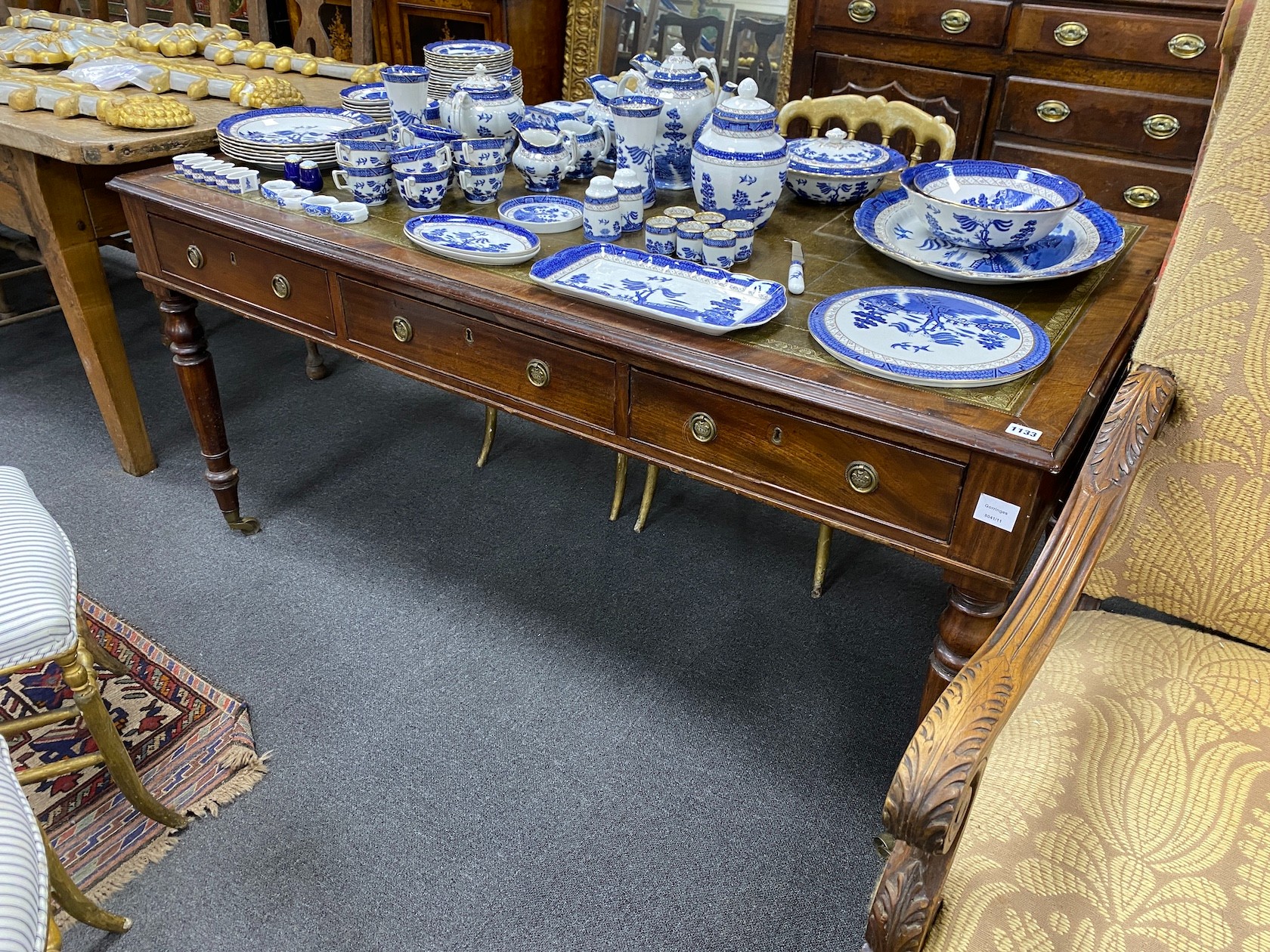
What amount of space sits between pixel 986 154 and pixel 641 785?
2.26 m

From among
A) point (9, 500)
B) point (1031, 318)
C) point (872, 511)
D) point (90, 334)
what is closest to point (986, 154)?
point (1031, 318)

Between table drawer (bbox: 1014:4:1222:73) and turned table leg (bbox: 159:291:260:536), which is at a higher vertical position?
table drawer (bbox: 1014:4:1222:73)

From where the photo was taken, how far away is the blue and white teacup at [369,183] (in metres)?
1.58

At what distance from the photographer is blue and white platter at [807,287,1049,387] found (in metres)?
1.08

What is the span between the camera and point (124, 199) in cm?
178

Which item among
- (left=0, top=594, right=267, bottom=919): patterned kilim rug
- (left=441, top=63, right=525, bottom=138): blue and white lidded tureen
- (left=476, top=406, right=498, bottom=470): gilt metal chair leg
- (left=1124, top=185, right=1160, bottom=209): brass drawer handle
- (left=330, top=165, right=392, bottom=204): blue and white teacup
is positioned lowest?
(left=0, top=594, right=267, bottom=919): patterned kilim rug

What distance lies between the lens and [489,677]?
1.73 m

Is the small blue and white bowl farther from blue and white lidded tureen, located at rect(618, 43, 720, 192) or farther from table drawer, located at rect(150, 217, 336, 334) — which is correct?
table drawer, located at rect(150, 217, 336, 334)

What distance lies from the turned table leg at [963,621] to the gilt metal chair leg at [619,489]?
1.00 metres

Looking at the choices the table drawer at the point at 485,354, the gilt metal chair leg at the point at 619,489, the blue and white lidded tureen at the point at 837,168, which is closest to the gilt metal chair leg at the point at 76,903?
the table drawer at the point at 485,354

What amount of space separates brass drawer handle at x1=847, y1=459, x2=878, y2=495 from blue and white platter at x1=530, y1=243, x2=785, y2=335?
0.23m

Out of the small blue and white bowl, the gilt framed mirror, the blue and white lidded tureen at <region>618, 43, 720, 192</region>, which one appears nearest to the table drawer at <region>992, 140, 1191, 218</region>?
the gilt framed mirror

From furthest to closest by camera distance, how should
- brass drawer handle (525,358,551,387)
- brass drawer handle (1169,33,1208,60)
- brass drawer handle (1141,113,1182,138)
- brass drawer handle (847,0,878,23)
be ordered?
brass drawer handle (847,0,878,23) < brass drawer handle (1141,113,1182,138) < brass drawer handle (1169,33,1208,60) < brass drawer handle (525,358,551,387)

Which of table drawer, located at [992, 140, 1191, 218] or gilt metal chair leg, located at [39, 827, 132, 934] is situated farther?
table drawer, located at [992, 140, 1191, 218]
